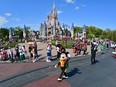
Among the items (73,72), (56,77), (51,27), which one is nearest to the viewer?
(56,77)

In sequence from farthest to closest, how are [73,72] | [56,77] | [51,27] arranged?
[51,27], [73,72], [56,77]

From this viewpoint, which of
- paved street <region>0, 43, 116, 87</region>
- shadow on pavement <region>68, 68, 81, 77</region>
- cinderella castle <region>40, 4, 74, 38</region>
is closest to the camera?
paved street <region>0, 43, 116, 87</region>

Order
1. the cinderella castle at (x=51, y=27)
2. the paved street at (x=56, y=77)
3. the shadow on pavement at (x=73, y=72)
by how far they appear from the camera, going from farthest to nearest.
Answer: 1. the cinderella castle at (x=51, y=27)
2. the shadow on pavement at (x=73, y=72)
3. the paved street at (x=56, y=77)

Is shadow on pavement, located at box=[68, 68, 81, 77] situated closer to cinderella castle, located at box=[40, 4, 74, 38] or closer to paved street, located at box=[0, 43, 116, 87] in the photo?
paved street, located at box=[0, 43, 116, 87]

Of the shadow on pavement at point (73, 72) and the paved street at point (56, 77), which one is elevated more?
the shadow on pavement at point (73, 72)

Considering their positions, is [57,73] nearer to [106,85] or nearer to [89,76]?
[89,76]

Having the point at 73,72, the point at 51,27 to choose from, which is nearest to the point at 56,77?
the point at 73,72

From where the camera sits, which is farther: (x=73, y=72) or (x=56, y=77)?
(x=73, y=72)

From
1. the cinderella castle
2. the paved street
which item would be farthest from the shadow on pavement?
the cinderella castle

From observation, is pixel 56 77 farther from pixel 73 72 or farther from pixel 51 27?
pixel 51 27

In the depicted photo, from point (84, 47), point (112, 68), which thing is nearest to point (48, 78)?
point (112, 68)

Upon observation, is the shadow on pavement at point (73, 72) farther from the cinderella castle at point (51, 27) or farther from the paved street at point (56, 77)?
the cinderella castle at point (51, 27)

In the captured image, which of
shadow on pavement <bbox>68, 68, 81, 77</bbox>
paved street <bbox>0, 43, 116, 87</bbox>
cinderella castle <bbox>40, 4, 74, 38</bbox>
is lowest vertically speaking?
paved street <bbox>0, 43, 116, 87</bbox>

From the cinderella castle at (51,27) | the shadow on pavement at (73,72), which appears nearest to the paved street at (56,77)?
the shadow on pavement at (73,72)
